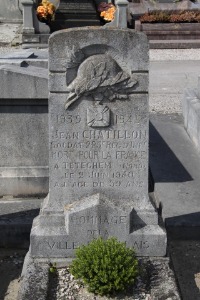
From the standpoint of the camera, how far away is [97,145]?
17.1 ft

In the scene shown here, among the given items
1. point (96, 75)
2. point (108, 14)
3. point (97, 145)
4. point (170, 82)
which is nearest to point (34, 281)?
point (97, 145)

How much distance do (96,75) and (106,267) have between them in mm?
1591

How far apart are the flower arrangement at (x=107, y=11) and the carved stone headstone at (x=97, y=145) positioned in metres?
13.9

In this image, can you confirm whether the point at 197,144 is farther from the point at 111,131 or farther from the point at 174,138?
the point at 111,131

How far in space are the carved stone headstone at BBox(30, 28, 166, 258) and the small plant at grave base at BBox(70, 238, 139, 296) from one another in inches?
16.4

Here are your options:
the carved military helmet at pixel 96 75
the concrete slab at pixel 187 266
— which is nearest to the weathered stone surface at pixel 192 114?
the concrete slab at pixel 187 266

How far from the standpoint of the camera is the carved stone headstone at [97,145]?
4938 mm

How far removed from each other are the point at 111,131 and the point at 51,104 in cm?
58

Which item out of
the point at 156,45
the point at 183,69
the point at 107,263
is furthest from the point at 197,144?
the point at 156,45

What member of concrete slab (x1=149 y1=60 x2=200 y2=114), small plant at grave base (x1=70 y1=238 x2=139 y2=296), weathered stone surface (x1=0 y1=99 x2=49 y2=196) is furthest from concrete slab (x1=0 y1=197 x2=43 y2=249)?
concrete slab (x1=149 y1=60 x2=200 y2=114)

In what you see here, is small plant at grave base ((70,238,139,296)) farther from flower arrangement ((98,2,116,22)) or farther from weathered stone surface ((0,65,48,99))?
flower arrangement ((98,2,116,22))

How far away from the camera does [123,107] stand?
510cm

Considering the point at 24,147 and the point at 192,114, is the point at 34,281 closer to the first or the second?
the point at 24,147

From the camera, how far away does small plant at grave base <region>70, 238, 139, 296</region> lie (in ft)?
15.5
